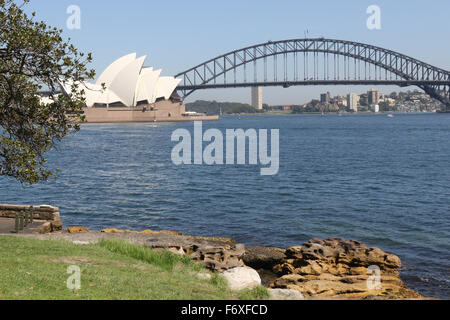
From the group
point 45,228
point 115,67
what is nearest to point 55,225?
point 45,228

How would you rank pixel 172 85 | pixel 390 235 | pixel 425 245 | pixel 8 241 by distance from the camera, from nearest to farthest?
pixel 8 241
pixel 425 245
pixel 390 235
pixel 172 85

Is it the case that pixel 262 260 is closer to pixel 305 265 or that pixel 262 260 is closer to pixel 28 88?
pixel 305 265

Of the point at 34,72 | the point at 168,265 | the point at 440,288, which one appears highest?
the point at 34,72

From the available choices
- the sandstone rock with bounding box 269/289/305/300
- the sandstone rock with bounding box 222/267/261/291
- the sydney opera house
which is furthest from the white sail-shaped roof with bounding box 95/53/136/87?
the sandstone rock with bounding box 269/289/305/300

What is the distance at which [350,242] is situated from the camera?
14.9 meters

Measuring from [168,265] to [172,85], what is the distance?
150 metres

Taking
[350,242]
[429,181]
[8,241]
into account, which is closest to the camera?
[8,241]

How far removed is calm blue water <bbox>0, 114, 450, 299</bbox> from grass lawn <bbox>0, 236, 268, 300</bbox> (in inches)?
262

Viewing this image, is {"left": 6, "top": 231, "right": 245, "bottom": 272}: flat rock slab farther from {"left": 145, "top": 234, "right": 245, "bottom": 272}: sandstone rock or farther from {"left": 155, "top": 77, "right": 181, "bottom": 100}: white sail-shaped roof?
{"left": 155, "top": 77, "right": 181, "bottom": 100}: white sail-shaped roof

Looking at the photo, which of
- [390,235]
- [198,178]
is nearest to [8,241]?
[390,235]

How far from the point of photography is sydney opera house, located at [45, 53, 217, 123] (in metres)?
130

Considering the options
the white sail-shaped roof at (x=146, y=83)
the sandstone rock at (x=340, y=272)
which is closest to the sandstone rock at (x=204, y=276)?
the sandstone rock at (x=340, y=272)

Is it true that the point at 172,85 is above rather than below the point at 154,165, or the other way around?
above
